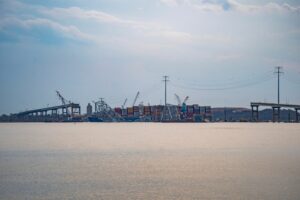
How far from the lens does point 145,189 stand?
2942 cm

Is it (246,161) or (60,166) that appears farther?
(246,161)

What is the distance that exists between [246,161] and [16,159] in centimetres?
2116

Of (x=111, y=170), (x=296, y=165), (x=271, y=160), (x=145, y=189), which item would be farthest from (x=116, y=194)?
(x=271, y=160)

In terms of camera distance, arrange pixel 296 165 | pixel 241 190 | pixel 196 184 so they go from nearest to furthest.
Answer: pixel 241 190
pixel 196 184
pixel 296 165

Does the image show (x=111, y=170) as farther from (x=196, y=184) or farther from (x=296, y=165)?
(x=296, y=165)

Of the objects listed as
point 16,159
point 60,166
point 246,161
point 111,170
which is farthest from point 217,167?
point 16,159

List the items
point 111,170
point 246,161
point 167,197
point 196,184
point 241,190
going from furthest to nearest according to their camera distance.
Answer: point 246,161 < point 111,170 < point 196,184 < point 241,190 < point 167,197

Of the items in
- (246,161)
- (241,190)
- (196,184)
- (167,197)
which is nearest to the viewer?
(167,197)

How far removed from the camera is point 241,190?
2928 cm

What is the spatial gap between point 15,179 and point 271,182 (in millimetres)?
16101

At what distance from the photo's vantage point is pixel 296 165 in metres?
41.9

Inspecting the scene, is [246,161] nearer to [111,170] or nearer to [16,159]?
[111,170]

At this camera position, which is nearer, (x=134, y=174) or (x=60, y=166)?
(x=134, y=174)

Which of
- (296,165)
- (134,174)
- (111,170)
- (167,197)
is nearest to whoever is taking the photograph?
(167,197)
